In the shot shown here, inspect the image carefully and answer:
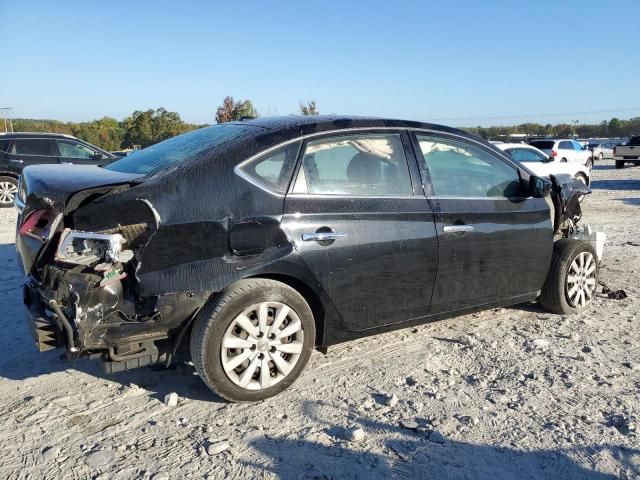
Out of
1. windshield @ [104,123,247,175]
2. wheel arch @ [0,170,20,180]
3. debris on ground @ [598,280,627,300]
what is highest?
wheel arch @ [0,170,20,180]

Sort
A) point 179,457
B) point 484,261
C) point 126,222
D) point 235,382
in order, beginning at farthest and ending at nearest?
point 484,261, point 235,382, point 126,222, point 179,457

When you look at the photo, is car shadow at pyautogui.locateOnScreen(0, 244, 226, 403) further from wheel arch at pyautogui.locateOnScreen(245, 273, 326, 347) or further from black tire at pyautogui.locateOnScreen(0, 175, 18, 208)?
black tire at pyautogui.locateOnScreen(0, 175, 18, 208)

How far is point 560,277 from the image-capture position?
4.87 metres

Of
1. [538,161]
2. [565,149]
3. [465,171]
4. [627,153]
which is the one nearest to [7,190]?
[465,171]

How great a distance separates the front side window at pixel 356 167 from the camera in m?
3.65

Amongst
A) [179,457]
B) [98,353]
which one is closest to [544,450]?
[179,457]

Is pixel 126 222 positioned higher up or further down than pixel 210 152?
further down

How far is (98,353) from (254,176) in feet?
4.53

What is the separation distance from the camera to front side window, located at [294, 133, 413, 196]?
3.65m

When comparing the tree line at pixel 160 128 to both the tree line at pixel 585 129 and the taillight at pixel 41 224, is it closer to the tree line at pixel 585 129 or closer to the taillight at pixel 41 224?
the tree line at pixel 585 129

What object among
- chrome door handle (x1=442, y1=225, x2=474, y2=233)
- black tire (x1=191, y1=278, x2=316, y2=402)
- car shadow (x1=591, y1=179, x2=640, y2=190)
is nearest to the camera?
black tire (x1=191, y1=278, x2=316, y2=402)

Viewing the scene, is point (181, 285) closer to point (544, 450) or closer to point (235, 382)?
point (235, 382)

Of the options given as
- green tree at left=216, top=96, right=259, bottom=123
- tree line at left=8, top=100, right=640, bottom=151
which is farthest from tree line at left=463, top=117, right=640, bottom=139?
green tree at left=216, top=96, right=259, bottom=123

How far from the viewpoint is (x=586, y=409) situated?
11.1 ft
